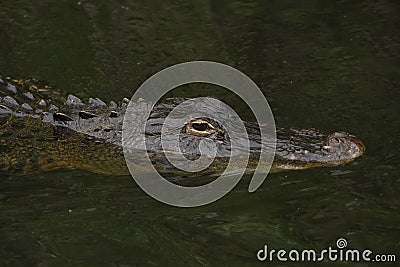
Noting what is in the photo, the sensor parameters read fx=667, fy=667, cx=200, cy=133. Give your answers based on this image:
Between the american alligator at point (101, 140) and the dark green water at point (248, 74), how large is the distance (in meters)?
0.13

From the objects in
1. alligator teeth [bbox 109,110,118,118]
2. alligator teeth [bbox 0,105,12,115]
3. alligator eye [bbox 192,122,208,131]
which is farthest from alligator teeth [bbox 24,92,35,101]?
alligator eye [bbox 192,122,208,131]

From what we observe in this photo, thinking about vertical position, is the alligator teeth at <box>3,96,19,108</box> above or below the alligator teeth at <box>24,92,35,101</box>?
above

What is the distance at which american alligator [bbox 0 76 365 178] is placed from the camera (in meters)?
4.84

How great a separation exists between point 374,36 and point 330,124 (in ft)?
6.14

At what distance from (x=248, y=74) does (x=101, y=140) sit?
180cm

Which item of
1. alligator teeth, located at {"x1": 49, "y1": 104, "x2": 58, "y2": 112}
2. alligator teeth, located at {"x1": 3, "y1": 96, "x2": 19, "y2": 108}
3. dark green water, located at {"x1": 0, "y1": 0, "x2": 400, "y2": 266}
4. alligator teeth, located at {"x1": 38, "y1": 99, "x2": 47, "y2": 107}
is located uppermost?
alligator teeth, located at {"x1": 3, "y1": 96, "x2": 19, "y2": 108}

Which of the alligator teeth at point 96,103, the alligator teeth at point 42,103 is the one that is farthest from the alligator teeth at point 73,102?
the alligator teeth at point 42,103

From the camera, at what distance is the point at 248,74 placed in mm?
6418

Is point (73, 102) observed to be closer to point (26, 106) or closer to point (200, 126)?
point (26, 106)

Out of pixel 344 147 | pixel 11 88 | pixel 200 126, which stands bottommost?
pixel 344 147

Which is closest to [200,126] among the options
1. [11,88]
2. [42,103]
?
[42,103]

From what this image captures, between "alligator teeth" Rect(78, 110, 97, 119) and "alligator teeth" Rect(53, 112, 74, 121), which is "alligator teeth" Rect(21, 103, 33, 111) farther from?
"alligator teeth" Rect(78, 110, 97, 119)

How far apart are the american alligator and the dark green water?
0.41 feet

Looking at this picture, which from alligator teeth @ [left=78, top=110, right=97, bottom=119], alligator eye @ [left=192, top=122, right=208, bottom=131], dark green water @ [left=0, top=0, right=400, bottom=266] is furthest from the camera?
alligator teeth @ [left=78, top=110, right=97, bottom=119]
